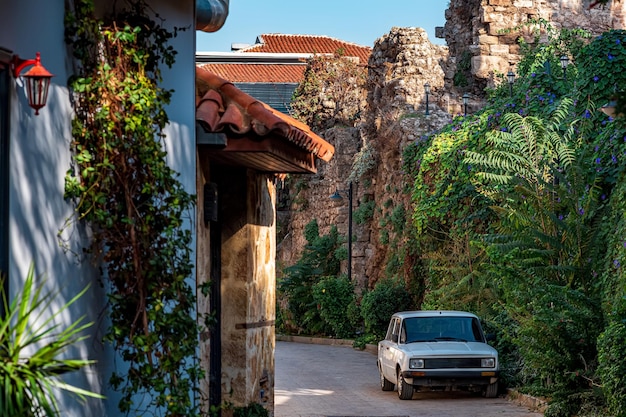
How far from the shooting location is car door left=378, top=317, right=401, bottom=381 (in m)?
20.1

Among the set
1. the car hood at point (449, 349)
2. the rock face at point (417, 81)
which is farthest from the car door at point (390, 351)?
the rock face at point (417, 81)

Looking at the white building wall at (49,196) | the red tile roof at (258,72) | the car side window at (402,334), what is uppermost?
the red tile roof at (258,72)

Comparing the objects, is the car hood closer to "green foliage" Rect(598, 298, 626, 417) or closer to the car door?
the car door

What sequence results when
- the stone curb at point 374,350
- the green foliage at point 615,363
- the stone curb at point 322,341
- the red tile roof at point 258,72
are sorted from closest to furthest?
1. the green foliage at point 615,363
2. the stone curb at point 374,350
3. the stone curb at point 322,341
4. the red tile roof at point 258,72

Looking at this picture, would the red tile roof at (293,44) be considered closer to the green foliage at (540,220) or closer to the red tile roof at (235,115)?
the green foliage at (540,220)

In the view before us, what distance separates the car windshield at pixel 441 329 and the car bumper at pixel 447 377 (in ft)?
3.53

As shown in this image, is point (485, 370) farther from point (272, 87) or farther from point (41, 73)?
point (272, 87)

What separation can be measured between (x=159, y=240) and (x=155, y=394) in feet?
4.29

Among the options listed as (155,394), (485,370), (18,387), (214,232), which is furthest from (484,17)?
(18,387)

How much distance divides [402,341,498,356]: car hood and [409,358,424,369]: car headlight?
0.42 ft

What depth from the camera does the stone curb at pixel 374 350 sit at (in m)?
17.6

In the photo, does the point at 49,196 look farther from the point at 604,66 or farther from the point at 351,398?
the point at 604,66

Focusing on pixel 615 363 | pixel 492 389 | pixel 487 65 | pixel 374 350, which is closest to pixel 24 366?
→ pixel 615 363

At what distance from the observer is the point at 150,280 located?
24.1ft
